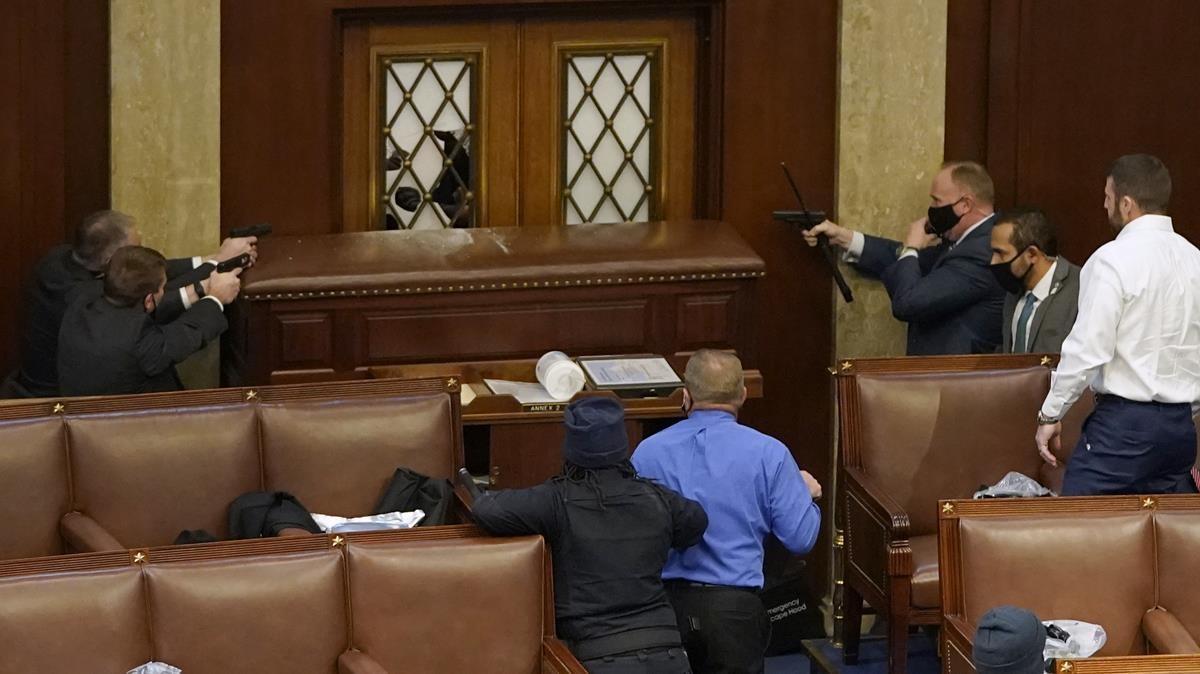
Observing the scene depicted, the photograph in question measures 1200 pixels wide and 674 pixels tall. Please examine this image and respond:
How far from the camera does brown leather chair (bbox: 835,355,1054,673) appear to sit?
6473mm

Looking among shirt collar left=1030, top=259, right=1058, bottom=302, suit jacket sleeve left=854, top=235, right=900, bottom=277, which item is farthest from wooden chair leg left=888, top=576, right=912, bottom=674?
suit jacket sleeve left=854, top=235, right=900, bottom=277

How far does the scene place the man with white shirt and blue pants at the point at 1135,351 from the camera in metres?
5.72

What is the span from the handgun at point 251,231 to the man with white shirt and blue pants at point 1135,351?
296cm

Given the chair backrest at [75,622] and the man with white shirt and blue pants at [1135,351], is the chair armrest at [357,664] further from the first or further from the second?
the man with white shirt and blue pants at [1135,351]

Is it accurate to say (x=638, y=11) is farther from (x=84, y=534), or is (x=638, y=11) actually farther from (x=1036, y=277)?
(x=84, y=534)

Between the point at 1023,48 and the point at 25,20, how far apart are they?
3841 mm

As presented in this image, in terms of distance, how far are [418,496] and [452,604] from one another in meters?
1.03

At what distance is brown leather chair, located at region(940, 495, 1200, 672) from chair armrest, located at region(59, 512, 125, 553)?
7.74ft

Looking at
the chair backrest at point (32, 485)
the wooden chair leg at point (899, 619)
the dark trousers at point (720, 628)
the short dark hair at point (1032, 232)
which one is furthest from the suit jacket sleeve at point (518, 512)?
the short dark hair at point (1032, 232)

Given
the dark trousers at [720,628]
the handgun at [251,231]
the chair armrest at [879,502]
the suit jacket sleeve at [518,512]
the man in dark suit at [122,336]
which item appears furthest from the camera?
the handgun at [251,231]

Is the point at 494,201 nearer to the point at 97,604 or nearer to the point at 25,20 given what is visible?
the point at 25,20

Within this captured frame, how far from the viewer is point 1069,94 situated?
7844mm

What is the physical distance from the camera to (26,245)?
7.07 meters

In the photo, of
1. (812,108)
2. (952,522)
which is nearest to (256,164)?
(812,108)
